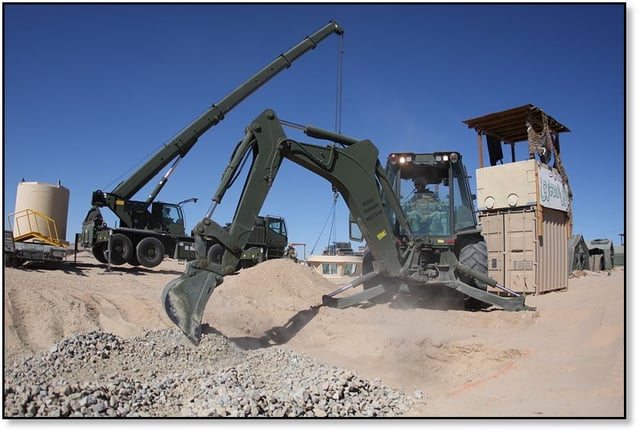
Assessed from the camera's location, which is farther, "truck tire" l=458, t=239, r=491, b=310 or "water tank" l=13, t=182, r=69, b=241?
"water tank" l=13, t=182, r=69, b=241

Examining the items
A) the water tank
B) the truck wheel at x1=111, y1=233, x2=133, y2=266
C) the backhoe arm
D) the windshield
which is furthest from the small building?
the water tank

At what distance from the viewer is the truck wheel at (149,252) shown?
1617 centimetres

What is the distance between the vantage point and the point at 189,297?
625cm

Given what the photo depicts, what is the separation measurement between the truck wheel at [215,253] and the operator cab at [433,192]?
350 cm

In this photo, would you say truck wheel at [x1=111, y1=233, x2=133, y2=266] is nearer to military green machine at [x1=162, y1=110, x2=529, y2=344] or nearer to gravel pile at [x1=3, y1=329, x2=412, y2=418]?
military green machine at [x1=162, y1=110, x2=529, y2=344]

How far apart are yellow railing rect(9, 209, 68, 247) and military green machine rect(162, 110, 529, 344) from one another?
9.38 metres

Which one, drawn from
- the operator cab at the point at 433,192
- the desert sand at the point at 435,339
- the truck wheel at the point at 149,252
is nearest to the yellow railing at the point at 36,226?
the truck wheel at the point at 149,252

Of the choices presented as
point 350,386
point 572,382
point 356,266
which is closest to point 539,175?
point 572,382

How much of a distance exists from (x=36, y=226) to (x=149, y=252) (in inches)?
134

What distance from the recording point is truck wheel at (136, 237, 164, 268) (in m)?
16.2

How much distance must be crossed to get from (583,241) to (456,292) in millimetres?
21351

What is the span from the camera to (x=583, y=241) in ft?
87.9

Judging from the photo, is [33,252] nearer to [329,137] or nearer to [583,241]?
[329,137]

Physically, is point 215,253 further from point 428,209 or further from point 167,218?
point 167,218
